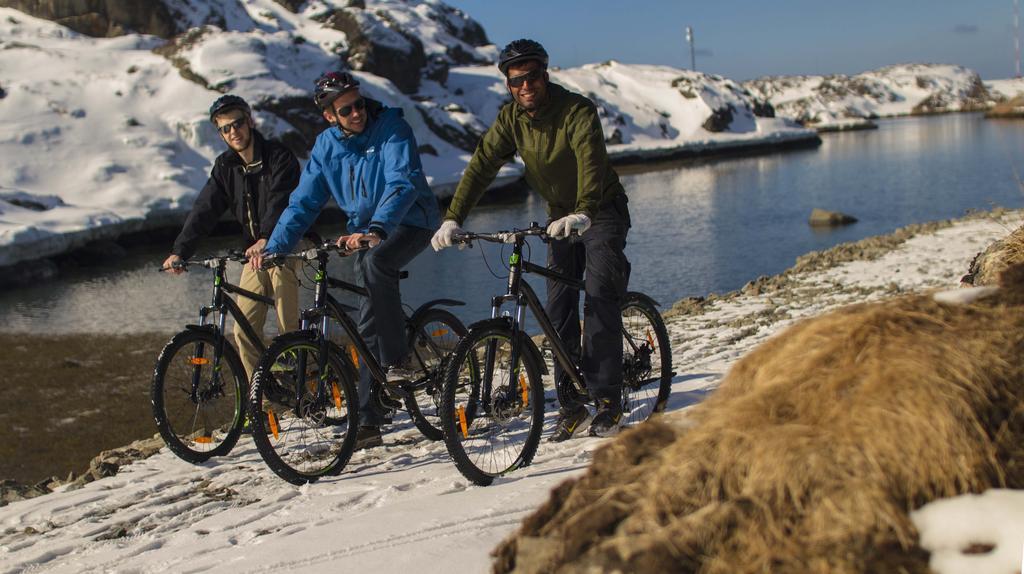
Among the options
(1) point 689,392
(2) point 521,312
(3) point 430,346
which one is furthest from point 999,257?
(3) point 430,346

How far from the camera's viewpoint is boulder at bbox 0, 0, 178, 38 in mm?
48906

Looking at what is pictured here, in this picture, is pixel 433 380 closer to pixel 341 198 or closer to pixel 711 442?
pixel 341 198

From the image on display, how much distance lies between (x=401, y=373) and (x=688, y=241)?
19178 millimetres

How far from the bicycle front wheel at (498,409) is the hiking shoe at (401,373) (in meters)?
0.64

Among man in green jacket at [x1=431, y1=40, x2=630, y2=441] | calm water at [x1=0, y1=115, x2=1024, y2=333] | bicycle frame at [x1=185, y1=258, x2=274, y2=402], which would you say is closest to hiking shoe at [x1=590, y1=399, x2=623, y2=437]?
man in green jacket at [x1=431, y1=40, x2=630, y2=441]

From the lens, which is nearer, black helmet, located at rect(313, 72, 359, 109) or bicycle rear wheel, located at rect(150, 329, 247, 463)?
black helmet, located at rect(313, 72, 359, 109)

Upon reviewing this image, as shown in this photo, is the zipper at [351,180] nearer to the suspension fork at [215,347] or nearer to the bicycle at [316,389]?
the bicycle at [316,389]

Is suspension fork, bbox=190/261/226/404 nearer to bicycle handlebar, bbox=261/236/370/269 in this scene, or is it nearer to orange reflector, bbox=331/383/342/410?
bicycle handlebar, bbox=261/236/370/269

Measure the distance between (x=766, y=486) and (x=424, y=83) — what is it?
72.0m

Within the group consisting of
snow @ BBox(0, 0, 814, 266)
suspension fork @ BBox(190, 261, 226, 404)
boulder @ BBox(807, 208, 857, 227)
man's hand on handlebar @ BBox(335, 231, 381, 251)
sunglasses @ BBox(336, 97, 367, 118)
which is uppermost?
snow @ BBox(0, 0, 814, 266)

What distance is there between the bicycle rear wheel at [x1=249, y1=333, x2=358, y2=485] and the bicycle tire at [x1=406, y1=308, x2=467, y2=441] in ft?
1.65

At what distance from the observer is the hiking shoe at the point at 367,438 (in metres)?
5.78

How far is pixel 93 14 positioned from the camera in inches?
1935

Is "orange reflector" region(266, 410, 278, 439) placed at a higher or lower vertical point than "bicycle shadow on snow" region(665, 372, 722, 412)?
higher
